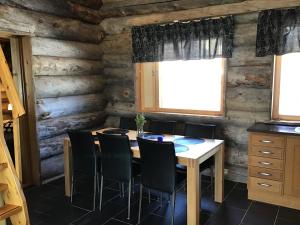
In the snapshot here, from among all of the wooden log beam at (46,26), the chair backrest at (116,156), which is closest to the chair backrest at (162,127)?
the chair backrest at (116,156)

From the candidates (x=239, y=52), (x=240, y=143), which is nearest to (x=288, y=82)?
(x=239, y=52)

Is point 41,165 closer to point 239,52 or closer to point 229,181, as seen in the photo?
point 229,181

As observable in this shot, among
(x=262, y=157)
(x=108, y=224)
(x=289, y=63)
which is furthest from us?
(x=289, y=63)

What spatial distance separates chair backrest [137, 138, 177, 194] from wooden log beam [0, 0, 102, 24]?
7.56 ft

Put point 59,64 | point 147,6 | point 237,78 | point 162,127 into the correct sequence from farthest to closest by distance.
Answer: point 147,6 < point 59,64 < point 162,127 < point 237,78

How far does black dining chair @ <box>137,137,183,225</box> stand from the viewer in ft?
8.59

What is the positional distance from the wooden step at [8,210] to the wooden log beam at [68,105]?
178cm

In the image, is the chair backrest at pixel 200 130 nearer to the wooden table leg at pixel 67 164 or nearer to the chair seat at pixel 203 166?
the chair seat at pixel 203 166

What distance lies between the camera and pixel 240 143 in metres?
3.81

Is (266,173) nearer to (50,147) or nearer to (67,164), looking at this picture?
(67,164)

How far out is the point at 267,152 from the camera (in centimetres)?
319

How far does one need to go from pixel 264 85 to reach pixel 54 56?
2.88m

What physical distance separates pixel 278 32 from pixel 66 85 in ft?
9.72

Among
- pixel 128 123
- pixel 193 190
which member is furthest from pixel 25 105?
pixel 193 190
